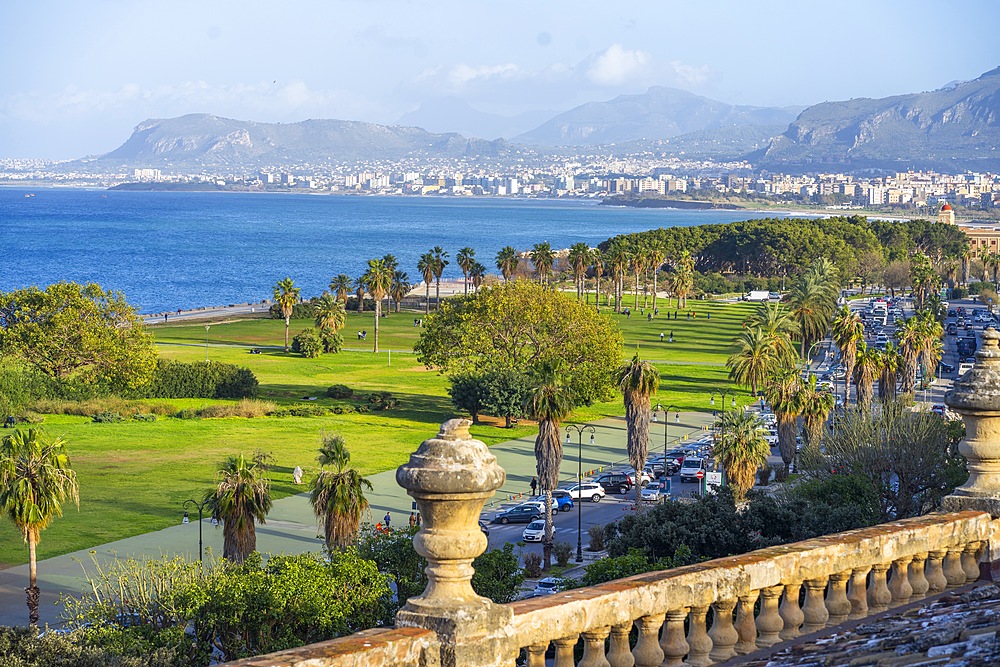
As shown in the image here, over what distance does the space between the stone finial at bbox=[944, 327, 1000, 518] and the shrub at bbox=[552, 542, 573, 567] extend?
30.3 m

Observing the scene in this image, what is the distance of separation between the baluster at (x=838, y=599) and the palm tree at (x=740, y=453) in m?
37.1

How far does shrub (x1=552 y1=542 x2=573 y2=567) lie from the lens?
42331 mm

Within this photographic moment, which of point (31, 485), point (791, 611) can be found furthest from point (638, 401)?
point (791, 611)

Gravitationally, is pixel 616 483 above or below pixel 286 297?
below

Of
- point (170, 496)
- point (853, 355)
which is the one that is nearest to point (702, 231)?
point (853, 355)

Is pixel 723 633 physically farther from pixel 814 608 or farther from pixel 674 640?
pixel 814 608

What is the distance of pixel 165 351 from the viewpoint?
102 metres

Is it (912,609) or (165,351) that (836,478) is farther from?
(165,351)

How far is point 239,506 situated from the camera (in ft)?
117

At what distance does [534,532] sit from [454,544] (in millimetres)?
37987

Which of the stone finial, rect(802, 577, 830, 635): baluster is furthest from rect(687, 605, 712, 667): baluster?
the stone finial

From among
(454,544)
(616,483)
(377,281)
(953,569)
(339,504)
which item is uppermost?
(454,544)

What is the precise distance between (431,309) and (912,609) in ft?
447

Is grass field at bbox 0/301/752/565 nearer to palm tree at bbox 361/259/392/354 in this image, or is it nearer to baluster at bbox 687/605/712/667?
palm tree at bbox 361/259/392/354
